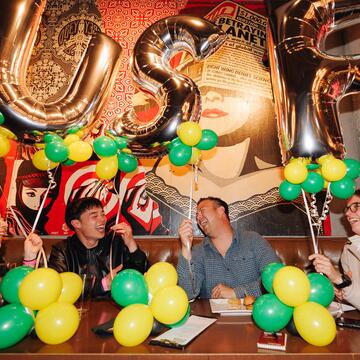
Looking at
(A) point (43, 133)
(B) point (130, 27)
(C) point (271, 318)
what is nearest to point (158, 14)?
(B) point (130, 27)

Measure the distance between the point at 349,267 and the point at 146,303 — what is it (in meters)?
1.04

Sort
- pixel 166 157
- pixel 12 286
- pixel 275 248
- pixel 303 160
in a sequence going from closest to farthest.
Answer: pixel 12 286 < pixel 303 160 < pixel 275 248 < pixel 166 157

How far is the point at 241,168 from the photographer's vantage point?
234 cm

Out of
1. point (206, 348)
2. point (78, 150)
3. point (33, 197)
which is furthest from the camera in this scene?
point (33, 197)

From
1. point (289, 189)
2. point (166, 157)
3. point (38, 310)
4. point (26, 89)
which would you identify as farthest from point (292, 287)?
point (166, 157)

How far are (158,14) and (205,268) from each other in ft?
7.23

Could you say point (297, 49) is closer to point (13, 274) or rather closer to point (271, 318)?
point (271, 318)

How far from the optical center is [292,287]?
2.90 feet

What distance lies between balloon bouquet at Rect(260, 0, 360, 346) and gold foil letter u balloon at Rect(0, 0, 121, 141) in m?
0.87

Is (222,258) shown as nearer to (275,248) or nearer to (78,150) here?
(275,248)

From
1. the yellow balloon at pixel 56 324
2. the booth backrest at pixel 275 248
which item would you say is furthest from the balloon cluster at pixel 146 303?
the booth backrest at pixel 275 248

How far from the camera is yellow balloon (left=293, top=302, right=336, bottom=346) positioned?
799 millimetres

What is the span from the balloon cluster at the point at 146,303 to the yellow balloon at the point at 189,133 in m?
0.55

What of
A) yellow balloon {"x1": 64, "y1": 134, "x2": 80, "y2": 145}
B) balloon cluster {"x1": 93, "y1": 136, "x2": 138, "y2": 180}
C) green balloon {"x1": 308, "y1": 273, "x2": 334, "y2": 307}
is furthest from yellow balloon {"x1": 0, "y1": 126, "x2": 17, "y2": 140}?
green balloon {"x1": 308, "y1": 273, "x2": 334, "y2": 307}
